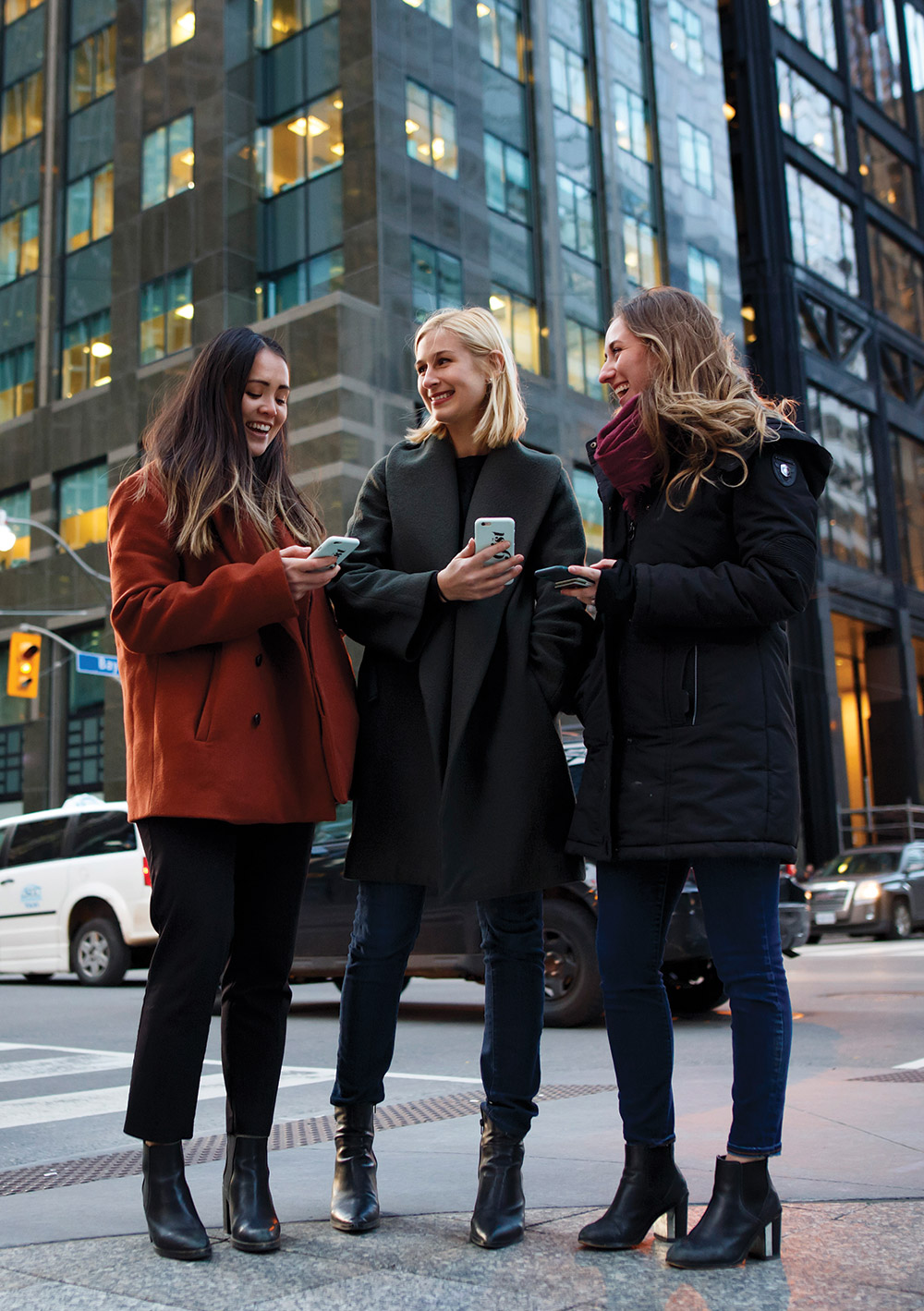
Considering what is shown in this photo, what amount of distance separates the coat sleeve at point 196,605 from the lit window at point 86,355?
3117 cm

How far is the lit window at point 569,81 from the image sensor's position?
3366 centimetres

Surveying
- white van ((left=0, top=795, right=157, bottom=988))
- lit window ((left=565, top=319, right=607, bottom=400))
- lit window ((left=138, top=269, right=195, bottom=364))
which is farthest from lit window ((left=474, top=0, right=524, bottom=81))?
white van ((left=0, top=795, right=157, bottom=988))

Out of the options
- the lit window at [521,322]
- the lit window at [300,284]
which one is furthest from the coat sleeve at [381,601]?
the lit window at [521,322]

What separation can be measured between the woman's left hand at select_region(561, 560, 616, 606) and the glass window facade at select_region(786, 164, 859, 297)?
41.6m

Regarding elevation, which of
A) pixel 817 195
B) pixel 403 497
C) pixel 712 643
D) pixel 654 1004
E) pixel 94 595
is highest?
pixel 817 195

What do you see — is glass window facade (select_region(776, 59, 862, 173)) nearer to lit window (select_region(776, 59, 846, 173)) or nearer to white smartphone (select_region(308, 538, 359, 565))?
lit window (select_region(776, 59, 846, 173))

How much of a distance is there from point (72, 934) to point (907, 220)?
4553 cm

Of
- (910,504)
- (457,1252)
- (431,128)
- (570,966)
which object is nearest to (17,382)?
(431,128)

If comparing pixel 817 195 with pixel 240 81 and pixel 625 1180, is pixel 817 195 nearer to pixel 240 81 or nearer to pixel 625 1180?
pixel 240 81

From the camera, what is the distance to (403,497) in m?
3.16

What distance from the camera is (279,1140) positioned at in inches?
164

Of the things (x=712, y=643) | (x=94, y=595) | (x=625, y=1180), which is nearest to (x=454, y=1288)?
(x=625, y=1180)

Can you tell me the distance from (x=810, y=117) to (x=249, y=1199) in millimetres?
46799

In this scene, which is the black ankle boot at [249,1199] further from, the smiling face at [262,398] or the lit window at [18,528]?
the lit window at [18,528]
